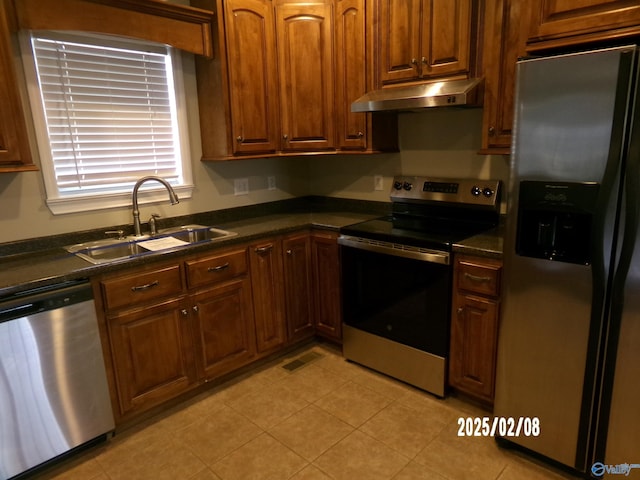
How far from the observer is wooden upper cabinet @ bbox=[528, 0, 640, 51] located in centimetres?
161

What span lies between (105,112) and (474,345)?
2.45 meters

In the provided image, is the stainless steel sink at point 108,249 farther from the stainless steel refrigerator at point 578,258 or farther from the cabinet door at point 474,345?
the stainless steel refrigerator at point 578,258

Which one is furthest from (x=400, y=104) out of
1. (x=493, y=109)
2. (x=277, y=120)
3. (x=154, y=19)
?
(x=154, y=19)

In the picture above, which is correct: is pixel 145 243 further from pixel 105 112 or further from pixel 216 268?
pixel 105 112

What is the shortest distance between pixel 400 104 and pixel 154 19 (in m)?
1.45

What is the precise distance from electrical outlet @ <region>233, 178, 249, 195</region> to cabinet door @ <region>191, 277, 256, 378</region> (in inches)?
32.1

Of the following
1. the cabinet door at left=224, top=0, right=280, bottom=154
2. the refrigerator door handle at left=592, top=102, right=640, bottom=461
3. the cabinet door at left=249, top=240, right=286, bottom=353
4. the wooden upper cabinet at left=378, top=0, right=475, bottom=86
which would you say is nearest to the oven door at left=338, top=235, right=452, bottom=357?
the cabinet door at left=249, top=240, right=286, bottom=353

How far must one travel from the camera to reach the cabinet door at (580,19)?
1.62 metres

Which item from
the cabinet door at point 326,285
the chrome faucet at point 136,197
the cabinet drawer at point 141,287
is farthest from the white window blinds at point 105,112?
the cabinet door at point 326,285

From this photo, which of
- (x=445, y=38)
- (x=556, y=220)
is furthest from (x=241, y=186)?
(x=556, y=220)

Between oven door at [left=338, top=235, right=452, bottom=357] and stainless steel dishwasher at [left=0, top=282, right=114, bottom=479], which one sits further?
oven door at [left=338, top=235, right=452, bottom=357]

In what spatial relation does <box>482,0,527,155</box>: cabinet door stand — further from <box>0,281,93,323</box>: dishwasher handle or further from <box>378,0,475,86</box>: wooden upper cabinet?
<box>0,281,93,323</box>: dishwasher handle

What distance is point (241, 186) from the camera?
10.5ft

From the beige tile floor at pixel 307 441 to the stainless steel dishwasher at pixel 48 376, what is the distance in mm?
174
